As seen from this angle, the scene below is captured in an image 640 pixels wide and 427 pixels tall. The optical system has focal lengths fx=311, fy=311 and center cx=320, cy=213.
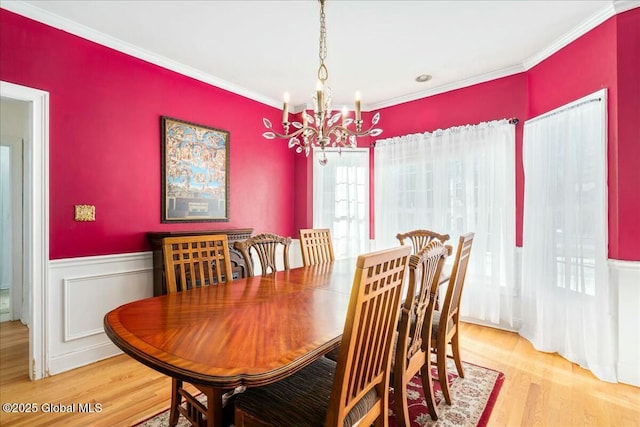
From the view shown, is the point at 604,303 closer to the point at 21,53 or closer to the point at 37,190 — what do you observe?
the point at 37,190

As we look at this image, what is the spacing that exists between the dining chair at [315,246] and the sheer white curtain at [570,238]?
6.26ft

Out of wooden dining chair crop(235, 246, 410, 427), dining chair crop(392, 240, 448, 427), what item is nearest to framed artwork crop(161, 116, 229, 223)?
wooden dining chair crop(235, 246, 410, 427)

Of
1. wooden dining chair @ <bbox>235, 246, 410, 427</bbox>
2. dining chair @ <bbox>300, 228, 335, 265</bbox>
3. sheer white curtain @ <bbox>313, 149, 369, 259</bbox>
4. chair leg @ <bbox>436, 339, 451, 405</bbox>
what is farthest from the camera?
sheer white curtain @ <bbox>313, 149, 369, 259</bbox>

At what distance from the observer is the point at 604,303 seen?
7.70ft

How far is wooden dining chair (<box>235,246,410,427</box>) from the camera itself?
1.05 meters

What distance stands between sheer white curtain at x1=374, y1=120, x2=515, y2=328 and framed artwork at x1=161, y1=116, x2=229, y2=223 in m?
2.08

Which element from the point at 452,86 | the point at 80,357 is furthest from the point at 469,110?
the point at 80,357

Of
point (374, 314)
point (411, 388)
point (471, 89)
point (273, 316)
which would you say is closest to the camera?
point (374, 314)

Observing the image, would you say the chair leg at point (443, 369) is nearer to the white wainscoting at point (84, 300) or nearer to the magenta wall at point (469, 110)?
the magenta wall at point (469, 110)

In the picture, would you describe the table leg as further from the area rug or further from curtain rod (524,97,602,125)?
curtain rod (524,97,602,125)

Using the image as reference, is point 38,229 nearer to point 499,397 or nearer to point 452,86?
point 499,397

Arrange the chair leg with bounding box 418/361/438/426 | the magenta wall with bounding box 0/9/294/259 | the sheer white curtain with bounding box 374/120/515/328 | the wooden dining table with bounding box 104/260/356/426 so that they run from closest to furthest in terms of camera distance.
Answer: the wooden dining table with bounding box 104/260/356/426, the chair leg with bounding box 418/361/438/426, the magenta wall with bounding box 0/9/294/259, the sheer white curtain with bounding box 374/120/515/328

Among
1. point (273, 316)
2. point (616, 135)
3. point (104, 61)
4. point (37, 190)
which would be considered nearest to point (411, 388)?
point (273, 316)

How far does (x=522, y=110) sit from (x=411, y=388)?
9.38 ft
